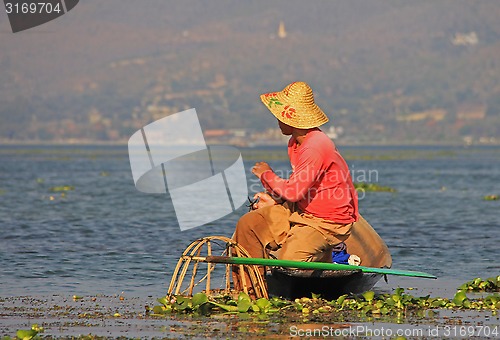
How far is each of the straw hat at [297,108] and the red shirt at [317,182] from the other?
0.48 ft

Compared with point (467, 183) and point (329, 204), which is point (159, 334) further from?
point (467, 183)

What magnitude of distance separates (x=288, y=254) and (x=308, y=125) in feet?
4.78

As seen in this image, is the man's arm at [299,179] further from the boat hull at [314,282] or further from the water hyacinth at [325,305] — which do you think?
the water hyacinth at [325,305]

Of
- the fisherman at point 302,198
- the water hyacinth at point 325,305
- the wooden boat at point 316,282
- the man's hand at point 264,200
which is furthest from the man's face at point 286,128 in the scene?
the water hyacinth at point 325,305

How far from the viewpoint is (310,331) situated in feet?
32.8

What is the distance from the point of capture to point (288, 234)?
38.0ft

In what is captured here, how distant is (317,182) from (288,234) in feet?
2.31

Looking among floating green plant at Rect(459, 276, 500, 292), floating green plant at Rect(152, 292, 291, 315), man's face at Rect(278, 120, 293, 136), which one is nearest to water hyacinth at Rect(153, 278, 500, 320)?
floating green plant at Rect(152, 292, 291, 315)

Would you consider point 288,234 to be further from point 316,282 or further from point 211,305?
point 211,305

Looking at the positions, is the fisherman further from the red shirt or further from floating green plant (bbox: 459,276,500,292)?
floating green plant (bbox: 459,276,500,292)

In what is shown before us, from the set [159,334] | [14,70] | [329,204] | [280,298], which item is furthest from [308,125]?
[14,70]

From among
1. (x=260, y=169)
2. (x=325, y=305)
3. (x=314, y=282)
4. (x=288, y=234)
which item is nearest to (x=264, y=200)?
(x=288, y=234)

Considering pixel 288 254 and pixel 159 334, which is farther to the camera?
pixel 288 254

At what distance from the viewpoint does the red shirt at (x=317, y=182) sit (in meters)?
11.2
